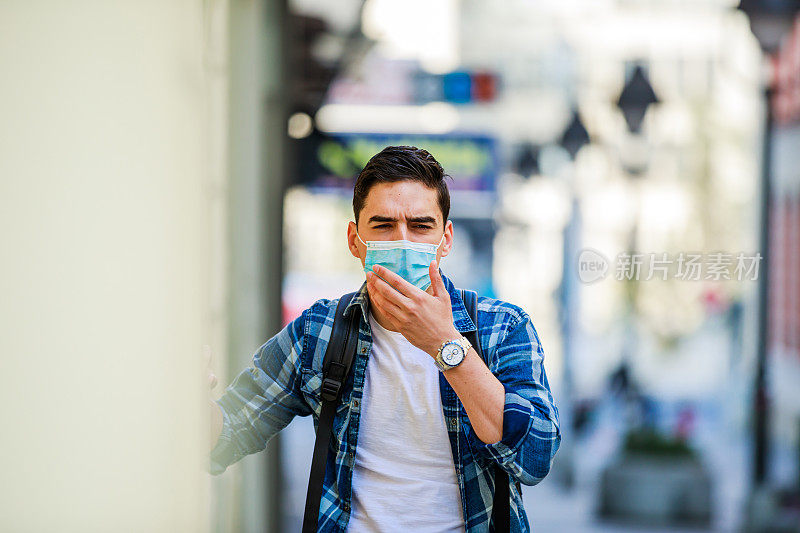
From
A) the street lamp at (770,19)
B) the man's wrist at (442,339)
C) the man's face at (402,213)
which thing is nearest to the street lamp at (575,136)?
the street lamp at (770,19)

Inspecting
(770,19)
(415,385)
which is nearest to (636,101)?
(770,19)

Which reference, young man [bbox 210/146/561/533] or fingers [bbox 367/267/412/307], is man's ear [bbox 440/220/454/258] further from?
fingers [bbox 367/267/412/307]

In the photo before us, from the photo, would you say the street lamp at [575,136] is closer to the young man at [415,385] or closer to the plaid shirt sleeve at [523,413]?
the young man at [415,385]

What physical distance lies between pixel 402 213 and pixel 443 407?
0.47 metres

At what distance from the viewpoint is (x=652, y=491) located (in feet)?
26.9

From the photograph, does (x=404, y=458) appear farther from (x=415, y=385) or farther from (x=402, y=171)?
(x=402, y=171)

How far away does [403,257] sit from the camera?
2.14 m

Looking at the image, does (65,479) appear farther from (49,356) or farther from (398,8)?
(398,8)

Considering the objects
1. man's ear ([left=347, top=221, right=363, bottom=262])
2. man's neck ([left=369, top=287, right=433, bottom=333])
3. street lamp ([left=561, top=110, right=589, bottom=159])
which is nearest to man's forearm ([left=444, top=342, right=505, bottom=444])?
man's neck ([left=369, top=287, right=433, bottom=333])

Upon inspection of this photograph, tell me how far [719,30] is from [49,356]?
15.2 meters

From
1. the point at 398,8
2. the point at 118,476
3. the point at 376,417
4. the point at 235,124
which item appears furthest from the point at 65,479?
the point at 398,8

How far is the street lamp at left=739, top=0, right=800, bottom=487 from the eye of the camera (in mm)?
6902

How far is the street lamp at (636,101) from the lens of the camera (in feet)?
28.0

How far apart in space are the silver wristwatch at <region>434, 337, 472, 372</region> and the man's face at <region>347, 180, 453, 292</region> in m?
0.30
